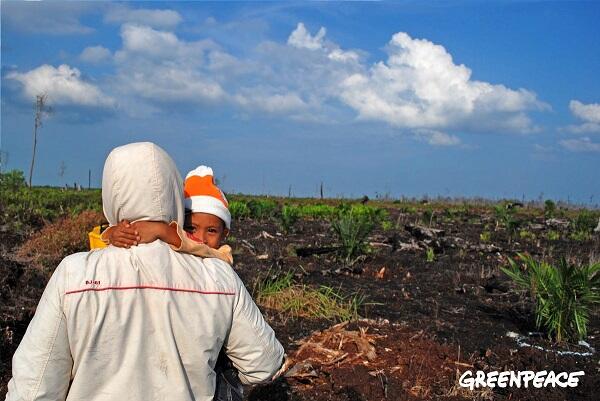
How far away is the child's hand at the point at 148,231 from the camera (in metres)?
2.16

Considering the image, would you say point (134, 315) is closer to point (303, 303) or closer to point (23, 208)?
point (303, 303)

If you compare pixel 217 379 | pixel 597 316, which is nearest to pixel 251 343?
pixel 217 379

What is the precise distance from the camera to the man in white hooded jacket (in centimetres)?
205

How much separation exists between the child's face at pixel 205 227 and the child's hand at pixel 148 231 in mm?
371

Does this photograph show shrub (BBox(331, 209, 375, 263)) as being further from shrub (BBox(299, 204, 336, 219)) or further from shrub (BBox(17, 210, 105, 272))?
shrub (BBox(299, 204, 336, 219))

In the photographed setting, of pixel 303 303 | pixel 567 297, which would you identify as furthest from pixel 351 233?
pixel 567 297

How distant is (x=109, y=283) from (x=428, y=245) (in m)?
10.9

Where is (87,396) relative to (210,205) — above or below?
below

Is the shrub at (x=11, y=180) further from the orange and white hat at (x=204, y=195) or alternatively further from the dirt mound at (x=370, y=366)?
the orange and white hat at (x=204, y=195)

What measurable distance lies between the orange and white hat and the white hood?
0.32 m

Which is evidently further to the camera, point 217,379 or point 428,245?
point 428,245

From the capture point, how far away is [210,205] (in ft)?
8.29

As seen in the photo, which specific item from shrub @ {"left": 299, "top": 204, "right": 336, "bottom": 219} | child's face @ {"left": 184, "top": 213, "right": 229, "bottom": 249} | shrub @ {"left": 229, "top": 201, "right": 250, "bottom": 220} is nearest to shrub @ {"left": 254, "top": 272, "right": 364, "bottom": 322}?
child's face @ {"left": 184, "top": 213, "right": 229, "bottom": 249}

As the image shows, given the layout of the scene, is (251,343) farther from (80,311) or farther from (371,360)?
(371,360)
